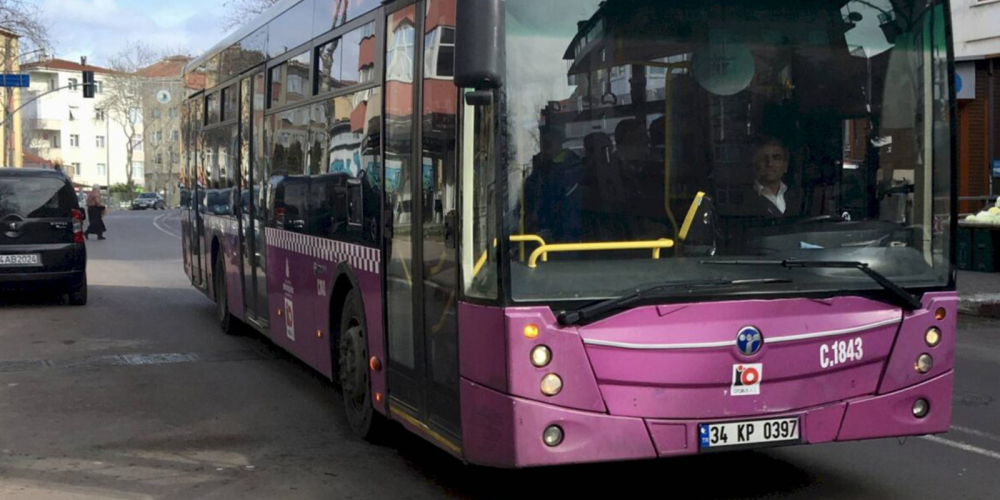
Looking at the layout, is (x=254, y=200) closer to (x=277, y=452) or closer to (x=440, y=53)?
(x=277, y=452)

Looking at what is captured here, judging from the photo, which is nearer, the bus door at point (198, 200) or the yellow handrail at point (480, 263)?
the yellow handrail at point (480, 263)

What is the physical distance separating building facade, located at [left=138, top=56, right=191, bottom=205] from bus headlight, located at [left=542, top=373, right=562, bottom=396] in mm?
120385

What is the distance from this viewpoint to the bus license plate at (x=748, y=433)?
5.65 metres

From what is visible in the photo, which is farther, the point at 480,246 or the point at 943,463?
the point at 943,463

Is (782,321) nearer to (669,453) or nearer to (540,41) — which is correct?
(669,453)

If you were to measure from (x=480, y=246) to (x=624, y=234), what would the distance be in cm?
65

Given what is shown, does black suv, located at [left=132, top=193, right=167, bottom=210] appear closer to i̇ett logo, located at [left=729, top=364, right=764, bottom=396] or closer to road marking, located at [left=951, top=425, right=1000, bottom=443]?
road marking, located at [left=951, top=425, right=1000, bottom=443]

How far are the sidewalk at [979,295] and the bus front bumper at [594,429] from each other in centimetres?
1102

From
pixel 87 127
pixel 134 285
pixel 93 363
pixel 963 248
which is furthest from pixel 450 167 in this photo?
pixel 87 127

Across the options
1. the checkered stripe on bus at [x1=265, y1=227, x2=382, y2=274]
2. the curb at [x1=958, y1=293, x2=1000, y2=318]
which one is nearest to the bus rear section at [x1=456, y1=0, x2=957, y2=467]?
the checkered stripe on bus at [x1=265, y1=227, x2=382, y2=274]

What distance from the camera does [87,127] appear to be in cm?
14025

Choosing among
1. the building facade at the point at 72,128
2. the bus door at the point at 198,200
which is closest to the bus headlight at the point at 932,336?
the bus door at the point at 198,200

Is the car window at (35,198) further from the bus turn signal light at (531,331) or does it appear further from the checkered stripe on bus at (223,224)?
the bus turn signal light at (531,331)

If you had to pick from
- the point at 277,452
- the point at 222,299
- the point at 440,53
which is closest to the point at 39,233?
the point at 222,299
